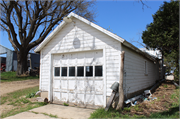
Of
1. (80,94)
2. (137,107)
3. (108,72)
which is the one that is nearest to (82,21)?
(108,72)

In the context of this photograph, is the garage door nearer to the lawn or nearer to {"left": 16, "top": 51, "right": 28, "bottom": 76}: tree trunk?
the lawn

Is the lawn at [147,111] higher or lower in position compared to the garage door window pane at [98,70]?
lower

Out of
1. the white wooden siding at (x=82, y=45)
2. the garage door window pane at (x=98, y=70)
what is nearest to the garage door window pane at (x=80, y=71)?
the garage door window pane at (x=98, y=70)

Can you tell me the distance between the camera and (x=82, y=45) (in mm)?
7254

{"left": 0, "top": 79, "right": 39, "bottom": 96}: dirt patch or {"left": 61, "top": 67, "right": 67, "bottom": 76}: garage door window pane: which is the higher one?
{"left": 61, "top": 67, "right": 67, "bottom": 76}: garage door window pane

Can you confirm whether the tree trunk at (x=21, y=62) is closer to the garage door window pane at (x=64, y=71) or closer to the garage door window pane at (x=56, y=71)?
the garage door window pane at (x=56, y=71)

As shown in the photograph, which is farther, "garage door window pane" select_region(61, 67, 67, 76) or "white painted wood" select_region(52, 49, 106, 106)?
"garage door window pane" select_region(61, 67, 67, 76)

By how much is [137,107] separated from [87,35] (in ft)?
13.0

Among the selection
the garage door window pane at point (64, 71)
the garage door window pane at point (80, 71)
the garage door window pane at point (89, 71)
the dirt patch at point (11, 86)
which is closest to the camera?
the garage door window pane at point (89, 71)

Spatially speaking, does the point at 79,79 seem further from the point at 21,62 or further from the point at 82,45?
the point at 21,62

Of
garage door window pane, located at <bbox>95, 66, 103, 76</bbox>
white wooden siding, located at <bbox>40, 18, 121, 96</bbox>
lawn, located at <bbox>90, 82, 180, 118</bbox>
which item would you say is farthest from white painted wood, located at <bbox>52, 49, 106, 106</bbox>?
lawn, located at <bbox>90, 82, 180, 118</bbox>

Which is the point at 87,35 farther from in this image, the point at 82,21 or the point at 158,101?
the point at 158,101

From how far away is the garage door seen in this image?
6.77 meters

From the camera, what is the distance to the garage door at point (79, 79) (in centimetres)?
677
